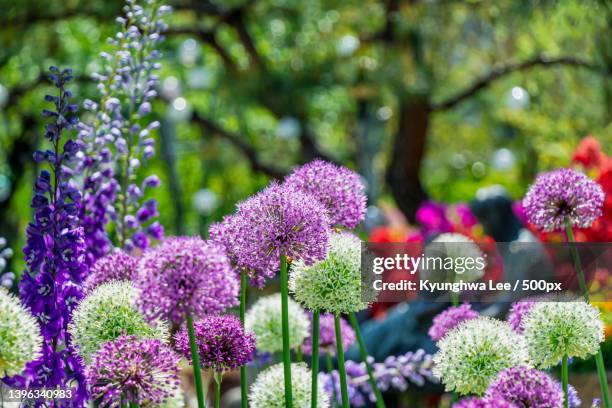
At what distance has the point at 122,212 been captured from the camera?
77.5 inches

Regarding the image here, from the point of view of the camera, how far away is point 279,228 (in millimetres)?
1149

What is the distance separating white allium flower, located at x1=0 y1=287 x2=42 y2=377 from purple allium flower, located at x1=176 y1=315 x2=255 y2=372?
197 millimetres

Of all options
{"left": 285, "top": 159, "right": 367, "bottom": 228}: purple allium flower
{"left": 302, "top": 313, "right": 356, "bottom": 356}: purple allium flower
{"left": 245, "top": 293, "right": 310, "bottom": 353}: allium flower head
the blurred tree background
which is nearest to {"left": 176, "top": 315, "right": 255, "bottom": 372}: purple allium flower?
{"left": 285, "top": 159, "right": 367, "bottom": 228}: purple allium flower

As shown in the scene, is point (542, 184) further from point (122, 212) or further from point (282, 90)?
point (282, 90)

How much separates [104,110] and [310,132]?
9978 mm

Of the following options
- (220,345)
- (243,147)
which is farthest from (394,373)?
(243,147)

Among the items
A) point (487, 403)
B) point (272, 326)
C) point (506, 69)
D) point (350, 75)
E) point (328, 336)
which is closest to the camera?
point (487, 403)

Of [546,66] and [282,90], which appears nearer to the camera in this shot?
[282,90]

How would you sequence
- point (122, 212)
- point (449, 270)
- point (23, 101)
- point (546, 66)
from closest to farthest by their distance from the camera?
point (449, 270) → point (122, 212) → point (546, 66) → point (23, 101)

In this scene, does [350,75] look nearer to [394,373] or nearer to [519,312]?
[394,373]

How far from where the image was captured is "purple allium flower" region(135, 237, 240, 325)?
1.00 metres

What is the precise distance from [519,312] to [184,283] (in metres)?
0.59

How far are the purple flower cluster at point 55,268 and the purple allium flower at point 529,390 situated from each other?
0.67 meters

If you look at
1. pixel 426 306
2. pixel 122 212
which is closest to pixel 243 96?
pixel 426 306
